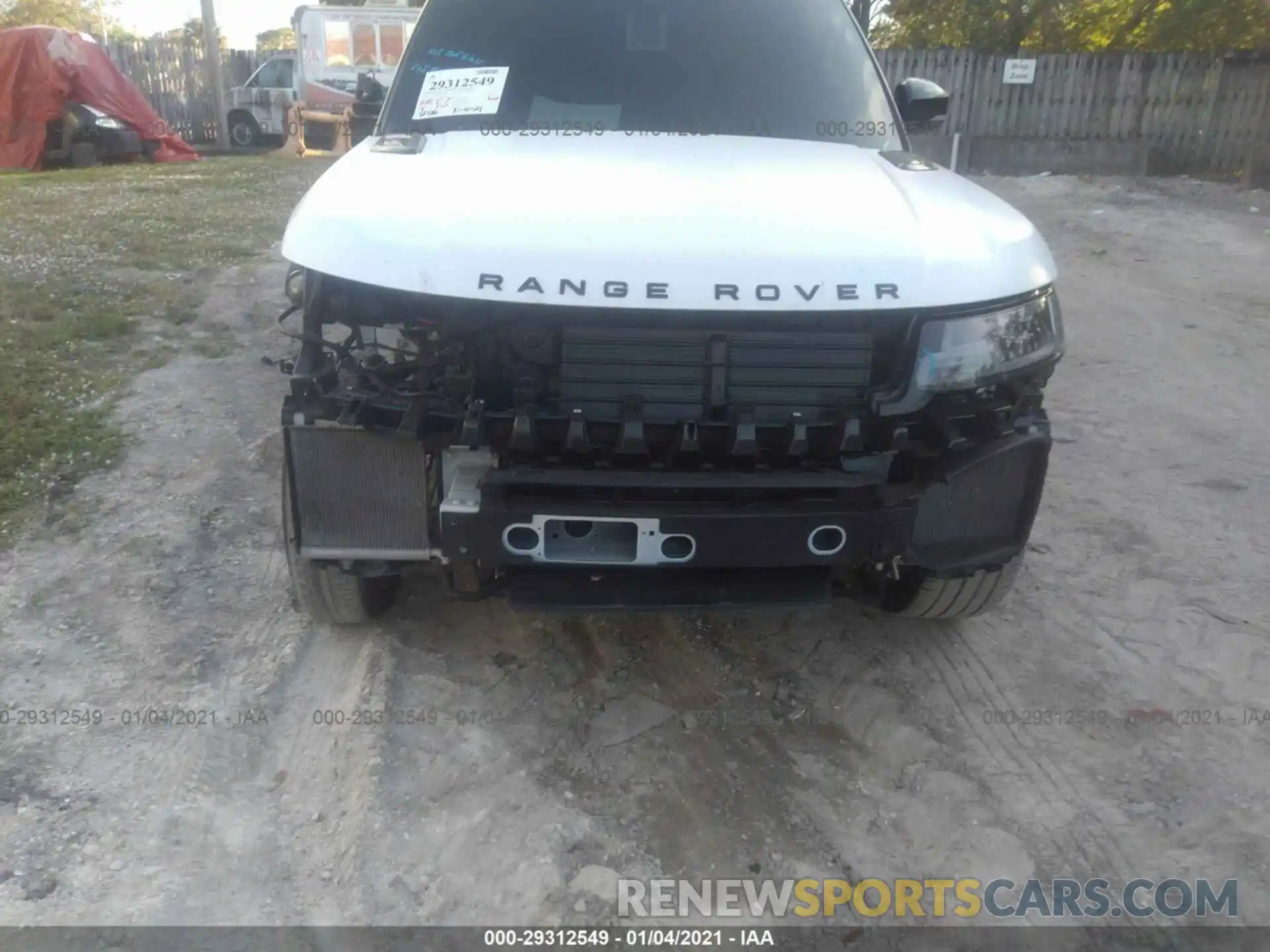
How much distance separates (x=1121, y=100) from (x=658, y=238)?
1344 centimetres

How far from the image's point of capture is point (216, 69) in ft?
59.6

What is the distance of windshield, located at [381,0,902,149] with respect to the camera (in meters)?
3.43

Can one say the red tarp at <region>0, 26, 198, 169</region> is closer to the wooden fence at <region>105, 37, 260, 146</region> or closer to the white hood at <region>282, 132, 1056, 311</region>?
the wooden fence at <region>105, 37, 260, 146</region>

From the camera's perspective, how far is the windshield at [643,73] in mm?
3430

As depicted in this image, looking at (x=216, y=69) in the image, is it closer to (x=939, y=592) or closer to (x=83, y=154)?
(x=83, y=154)

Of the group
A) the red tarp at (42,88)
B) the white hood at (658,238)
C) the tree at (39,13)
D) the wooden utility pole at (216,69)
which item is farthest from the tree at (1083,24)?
the tree at (39,13)

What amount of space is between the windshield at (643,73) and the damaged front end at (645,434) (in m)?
1.28

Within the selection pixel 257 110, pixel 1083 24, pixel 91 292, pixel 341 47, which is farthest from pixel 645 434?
pixel 257 110

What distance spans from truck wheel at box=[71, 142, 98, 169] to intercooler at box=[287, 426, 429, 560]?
14.1 metres

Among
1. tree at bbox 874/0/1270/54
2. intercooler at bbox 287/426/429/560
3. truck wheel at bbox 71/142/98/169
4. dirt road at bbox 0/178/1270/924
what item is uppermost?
tree at bbox 874/0/1270/54

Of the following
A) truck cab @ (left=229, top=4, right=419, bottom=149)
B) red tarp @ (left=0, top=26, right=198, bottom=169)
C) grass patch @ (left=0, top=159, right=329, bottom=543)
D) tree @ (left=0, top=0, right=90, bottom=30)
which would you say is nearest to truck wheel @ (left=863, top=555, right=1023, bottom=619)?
grass patch @ (left=0, top=159, right=329, bottom=543)

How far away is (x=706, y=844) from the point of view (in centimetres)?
238

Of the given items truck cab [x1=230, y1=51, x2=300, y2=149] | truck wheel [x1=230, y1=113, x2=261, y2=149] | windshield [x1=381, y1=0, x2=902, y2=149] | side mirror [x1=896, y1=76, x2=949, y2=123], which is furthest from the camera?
truck wheel [x1=230, y1=113, x2=261, y2=149]

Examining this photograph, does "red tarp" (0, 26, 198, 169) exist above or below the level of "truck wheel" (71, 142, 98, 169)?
above
